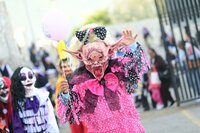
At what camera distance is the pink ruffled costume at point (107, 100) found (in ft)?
18.4

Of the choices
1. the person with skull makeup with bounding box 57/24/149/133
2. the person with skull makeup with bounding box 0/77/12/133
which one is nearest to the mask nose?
the person with skull makeup with bounding box 57/24/149/133

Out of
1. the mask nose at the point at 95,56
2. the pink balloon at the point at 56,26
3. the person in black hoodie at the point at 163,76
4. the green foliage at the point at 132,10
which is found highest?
the green foliage at the point at 132,10

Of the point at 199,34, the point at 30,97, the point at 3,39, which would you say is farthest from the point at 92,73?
the point at 3,39

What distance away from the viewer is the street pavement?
33.8 ft

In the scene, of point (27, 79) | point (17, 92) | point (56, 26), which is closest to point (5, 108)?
point (17, 92)

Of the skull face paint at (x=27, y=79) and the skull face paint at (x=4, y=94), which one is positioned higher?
the skull face paint at (x=27, y=79)

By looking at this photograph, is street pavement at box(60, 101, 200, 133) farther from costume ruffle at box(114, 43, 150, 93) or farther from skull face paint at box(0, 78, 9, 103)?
costume ruffle at box(114, 43, 150, 93)

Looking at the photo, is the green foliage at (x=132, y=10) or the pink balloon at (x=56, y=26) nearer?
the pink balloon at (x=56, y=26)

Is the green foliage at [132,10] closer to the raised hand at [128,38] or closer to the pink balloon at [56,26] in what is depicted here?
the pink balloon at [56,26]

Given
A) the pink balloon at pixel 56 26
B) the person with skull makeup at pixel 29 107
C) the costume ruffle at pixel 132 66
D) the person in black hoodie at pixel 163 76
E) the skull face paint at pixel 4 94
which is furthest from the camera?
the person in black hoodie at pixel 163 76

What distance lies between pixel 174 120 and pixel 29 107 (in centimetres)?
473

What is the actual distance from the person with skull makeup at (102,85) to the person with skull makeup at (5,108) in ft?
5.26

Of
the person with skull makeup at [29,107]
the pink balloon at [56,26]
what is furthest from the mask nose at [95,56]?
the person with skull makeup at [29,107]

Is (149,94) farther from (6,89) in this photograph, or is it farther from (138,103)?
(6,89)
